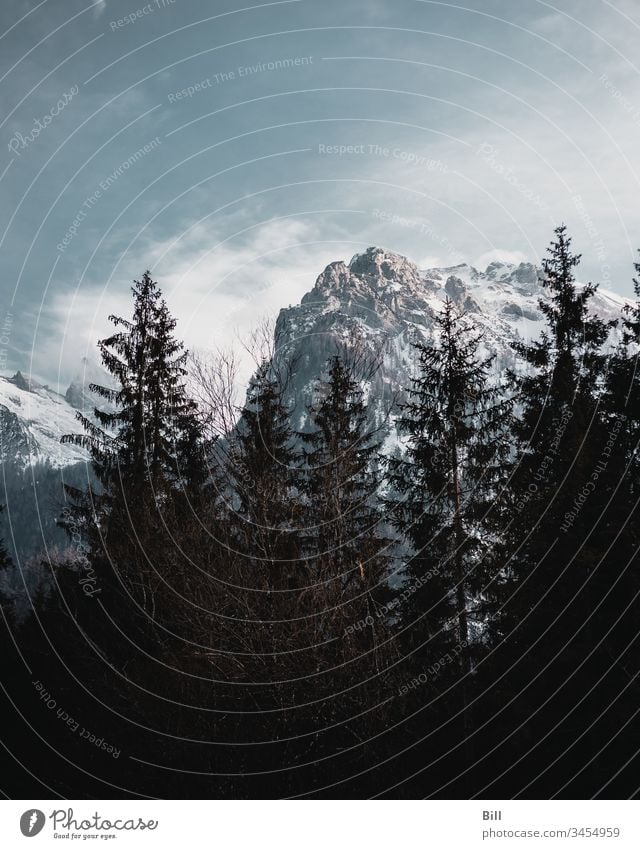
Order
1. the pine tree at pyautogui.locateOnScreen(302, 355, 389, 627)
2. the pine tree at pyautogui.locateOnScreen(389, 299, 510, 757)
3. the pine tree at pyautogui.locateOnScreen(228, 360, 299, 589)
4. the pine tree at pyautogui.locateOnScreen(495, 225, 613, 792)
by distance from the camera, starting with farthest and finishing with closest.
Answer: the pine tree at pyautogui.locateOnScreen(389, 299, 510, 757) < the pine tree at pyautogui.locateOnScreen(495, 225, 613, 792) < the pine tree at pyautogui.locateOnScreen(228, 360, 299, 589) < the pine tree at pyautogui.locateOnScreen(302, 355, 389, 627)

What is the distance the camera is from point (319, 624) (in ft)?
34.6

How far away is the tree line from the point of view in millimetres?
10859

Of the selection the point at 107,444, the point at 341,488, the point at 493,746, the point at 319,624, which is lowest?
the point at 493,746

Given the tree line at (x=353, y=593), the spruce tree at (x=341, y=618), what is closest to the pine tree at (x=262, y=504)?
the tree line at (x=353, y=593)

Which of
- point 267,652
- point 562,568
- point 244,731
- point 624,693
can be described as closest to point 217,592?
point 267,652

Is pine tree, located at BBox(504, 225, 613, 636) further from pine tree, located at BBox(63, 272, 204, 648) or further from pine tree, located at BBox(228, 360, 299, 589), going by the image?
pine tree, located at BBox(63, 272, 204, 648)

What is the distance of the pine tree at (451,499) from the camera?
16.7 meters

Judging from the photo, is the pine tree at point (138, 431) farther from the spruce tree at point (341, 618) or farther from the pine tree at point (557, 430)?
the pine tree at point (557, 430)

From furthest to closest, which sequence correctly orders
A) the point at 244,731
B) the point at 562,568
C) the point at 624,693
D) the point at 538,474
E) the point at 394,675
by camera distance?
the point at 538,474 → the point at 562,568 → the point at 624,693 → the point at 244,731 → the point at 394,675

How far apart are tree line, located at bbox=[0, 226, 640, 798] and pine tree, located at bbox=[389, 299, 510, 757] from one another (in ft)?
0.26

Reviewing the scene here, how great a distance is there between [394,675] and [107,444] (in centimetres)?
1349

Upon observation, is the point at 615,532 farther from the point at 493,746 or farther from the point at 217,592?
the point at 217,592

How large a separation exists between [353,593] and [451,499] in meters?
8.24

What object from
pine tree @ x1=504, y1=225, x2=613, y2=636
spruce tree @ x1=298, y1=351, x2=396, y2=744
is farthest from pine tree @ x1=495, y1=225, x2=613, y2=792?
spruce tree @ x1=298, y1=351, x2=396, y2=744
